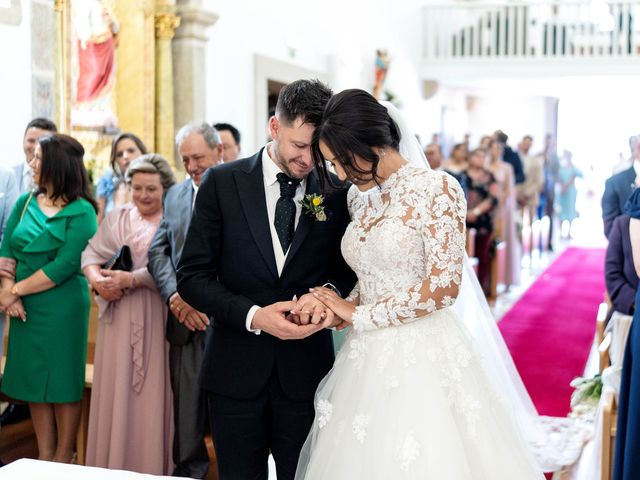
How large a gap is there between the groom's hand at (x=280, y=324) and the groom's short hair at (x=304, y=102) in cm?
54

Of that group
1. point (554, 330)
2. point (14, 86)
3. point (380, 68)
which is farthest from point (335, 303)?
point (380, 68)

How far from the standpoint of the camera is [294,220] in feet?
8.96

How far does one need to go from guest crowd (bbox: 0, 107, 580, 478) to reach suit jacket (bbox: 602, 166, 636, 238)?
3.08ft

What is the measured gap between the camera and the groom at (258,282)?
8.78 ft

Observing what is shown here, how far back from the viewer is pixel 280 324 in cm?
249

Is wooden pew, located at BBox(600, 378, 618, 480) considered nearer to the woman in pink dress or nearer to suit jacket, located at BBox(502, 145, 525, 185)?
the woman in pink dress

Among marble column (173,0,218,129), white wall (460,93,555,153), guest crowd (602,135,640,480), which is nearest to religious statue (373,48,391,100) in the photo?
marble column (173,0,218,129)

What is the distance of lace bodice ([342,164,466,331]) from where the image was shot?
247cm

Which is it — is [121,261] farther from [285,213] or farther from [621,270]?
[621,270]

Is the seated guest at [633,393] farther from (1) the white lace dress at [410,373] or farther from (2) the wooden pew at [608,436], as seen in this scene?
(1) the white lace dress at [410,373]

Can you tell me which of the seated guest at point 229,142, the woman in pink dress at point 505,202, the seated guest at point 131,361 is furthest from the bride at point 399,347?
the woman in pink dress at point 505,202

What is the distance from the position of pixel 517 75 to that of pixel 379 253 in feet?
43.8

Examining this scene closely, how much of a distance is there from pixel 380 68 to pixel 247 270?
11173 millimetres

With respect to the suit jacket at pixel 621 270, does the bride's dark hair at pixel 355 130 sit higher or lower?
higher
